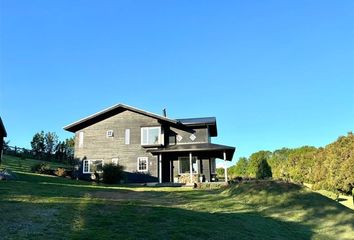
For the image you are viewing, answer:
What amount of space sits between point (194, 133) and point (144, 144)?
459 centimetres

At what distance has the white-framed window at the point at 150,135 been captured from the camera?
110 ft

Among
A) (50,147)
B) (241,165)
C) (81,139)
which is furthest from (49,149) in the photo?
(241,165)

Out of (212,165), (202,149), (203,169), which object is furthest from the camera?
(212,165)

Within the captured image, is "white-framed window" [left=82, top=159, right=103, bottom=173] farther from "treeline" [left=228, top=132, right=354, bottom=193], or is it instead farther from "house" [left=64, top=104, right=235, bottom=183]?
"treeline" [left=228, top=132, right=354, bottom=193]

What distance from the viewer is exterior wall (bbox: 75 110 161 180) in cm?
3341

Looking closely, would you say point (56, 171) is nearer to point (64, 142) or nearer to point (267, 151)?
point (64, 142)

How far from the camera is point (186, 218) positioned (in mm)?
11789

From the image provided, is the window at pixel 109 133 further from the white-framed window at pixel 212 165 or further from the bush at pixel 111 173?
the white-framed window at pixel 212 165

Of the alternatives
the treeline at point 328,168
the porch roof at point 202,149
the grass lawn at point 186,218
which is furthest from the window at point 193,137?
the grass lawn at point 186,218

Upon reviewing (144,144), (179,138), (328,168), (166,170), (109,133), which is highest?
(109,133)

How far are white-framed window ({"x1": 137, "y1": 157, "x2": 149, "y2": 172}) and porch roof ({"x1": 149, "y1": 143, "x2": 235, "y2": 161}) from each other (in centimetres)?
148

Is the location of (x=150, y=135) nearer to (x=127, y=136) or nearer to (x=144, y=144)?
(x=144, y=144)

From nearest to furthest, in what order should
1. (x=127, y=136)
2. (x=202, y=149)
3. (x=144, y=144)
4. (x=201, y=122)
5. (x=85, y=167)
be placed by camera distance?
(x=202, y=149)
(x=144, y=144)
(x=201, y=122)
(x=85, y=167)
(x=127, y=136)

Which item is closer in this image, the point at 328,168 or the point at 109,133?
the point at 109,133
